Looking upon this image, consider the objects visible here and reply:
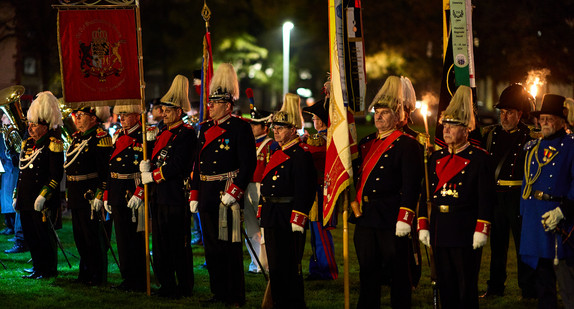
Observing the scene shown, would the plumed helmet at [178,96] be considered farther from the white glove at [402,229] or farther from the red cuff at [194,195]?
the white glove at [402,229]

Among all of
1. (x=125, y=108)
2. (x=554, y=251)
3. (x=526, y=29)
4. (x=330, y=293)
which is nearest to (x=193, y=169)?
(x=125, y=108)

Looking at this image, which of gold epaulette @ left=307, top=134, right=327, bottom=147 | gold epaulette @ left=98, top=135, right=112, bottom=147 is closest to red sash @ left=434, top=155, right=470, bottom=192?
gold epaulette @ left=307, top=134, right=327, bottom=147

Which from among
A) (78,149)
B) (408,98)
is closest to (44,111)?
(78,149)

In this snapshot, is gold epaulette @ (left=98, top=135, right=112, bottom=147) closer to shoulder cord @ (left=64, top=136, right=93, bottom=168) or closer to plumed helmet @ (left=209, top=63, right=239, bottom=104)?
shoulder cord @ (left=64, top=136, right=93, bottom=168)

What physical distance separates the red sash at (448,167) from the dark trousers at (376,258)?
2.35ft

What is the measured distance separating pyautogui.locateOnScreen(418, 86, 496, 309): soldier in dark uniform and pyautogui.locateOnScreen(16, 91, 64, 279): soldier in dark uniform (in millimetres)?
5319

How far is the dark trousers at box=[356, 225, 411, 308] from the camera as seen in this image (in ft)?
26.9

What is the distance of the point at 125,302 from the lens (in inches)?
383

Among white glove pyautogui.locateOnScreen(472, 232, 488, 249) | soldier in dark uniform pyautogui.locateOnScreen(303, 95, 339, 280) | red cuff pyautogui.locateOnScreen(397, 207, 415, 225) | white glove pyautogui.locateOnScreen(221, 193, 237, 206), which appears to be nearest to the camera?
white glove pyautogui.locateOnScreen(472, 232, 488, 249)

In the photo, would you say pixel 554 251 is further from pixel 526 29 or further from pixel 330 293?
pixel 526 29

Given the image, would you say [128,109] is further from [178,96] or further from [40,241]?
[40,241]

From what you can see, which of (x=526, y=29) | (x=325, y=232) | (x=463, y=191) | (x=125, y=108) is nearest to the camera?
(x=463, y=191)

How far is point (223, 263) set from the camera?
952cm

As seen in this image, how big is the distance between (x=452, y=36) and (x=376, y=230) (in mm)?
2078
